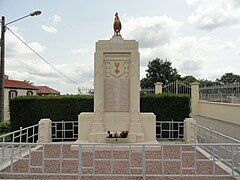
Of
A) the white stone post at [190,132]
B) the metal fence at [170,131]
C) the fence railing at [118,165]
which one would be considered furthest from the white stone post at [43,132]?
the white stone post at [190,132]

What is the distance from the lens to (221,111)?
17.6 metres

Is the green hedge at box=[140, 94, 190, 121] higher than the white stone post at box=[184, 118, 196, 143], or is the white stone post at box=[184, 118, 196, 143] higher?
the green hedge at box=[140, 94, 190, 121]

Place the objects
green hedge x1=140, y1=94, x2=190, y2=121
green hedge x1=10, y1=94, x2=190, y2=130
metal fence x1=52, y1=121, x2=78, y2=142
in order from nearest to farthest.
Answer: metal fence x1=52, y1=121, x2=78, y2=142 → green hedge x1=10, y1=94, x2=190, y2=130 → green hedge x1=140, y1=94, x2=190, y2=121

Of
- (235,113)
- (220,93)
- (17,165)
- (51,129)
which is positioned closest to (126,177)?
(17,165)

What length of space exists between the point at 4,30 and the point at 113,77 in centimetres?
627

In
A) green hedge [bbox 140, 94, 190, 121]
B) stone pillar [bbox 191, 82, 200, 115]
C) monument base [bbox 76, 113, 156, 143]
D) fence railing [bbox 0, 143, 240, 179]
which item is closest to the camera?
fence railing [bbox 0, 143, 240, 179]

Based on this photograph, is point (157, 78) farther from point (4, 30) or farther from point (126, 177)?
point (126, 177)

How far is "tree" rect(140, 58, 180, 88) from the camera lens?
4619 cm

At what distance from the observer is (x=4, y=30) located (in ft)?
38.4

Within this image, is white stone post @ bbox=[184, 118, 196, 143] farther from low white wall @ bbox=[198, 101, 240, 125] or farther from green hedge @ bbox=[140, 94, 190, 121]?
low white wall @ bbox=[198, 101, 240, 125]

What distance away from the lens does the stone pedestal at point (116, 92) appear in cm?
863

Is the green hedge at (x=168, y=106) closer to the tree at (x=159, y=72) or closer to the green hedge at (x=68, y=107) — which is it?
the green hedge at (x=68, y=107)

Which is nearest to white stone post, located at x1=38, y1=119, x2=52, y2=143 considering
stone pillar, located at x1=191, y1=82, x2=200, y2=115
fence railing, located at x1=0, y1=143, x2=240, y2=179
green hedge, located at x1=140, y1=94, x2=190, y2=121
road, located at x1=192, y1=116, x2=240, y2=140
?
fence railing, located at x1=0, y1=143, x2=240, y2=179

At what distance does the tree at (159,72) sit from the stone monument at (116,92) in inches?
1452
